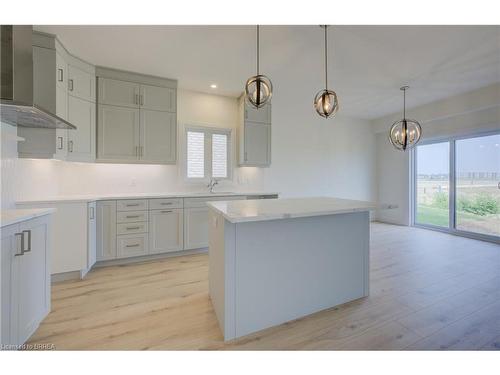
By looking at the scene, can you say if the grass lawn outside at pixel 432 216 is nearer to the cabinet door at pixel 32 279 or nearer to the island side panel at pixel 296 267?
the island side panel at pixel 296 267

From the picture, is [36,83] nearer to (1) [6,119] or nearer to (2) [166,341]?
(1) [6,119]

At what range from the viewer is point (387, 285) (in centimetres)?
255

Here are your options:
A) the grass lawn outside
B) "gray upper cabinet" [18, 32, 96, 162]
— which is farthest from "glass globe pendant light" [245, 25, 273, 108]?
the grass lawn outside

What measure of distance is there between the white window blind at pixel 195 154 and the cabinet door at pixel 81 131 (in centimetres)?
144

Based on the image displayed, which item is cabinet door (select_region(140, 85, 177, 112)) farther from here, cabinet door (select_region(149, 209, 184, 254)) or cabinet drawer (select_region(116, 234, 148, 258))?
cabinet drawer (select_region(116, 234, 148, 258))

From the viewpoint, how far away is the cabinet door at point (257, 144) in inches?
166

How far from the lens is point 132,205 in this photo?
3.22m

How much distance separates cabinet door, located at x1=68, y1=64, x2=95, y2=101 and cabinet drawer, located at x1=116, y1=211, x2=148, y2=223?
1655 mm

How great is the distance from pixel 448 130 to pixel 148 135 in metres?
5.99

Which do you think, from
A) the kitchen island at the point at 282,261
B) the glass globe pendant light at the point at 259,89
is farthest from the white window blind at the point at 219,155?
the kitchen island at the point at 282,261

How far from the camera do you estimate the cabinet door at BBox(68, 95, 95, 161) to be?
2963 millimetres

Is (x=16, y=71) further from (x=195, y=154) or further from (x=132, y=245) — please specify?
(x=195, y=154)

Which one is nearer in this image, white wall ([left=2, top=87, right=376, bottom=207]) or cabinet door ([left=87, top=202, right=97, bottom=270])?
cabinet door ([left=87, top=202, right=97, bottom=270])
